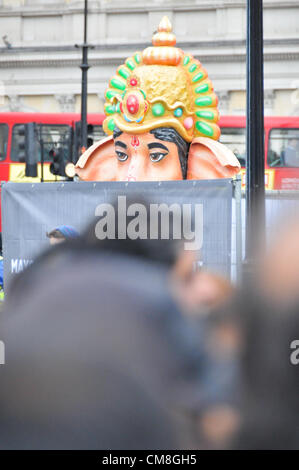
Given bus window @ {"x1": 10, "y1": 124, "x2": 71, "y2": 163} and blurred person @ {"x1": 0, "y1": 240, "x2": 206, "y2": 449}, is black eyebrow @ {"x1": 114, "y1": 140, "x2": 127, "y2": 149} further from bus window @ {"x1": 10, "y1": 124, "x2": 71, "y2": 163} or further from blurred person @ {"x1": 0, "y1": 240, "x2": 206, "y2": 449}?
bus window @ {"x1": 10, "y1": 124, "x2": 71, "y2": 163}

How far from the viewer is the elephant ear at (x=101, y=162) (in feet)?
24.7

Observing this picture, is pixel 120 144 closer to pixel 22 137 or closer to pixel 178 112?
pixel 178 112

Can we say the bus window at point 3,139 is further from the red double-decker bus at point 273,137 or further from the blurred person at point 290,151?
the blurred person at point 290,151

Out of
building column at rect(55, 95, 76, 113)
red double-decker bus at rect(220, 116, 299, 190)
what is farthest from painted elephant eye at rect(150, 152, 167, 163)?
building column at rect(55, 95, 76, 113)

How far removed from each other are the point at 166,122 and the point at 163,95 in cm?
23

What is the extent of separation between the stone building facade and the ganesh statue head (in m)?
22.3

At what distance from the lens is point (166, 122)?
22.8ft

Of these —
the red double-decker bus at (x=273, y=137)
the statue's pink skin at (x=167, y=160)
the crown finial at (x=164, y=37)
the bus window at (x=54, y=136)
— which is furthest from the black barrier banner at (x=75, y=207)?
the bus window at (x=54, y=136)

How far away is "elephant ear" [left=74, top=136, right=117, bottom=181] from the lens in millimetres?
7531

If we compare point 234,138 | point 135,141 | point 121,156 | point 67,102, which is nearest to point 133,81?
point 135,141

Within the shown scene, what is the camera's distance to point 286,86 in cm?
2894

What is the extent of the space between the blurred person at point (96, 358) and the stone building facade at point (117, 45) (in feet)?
91.7
